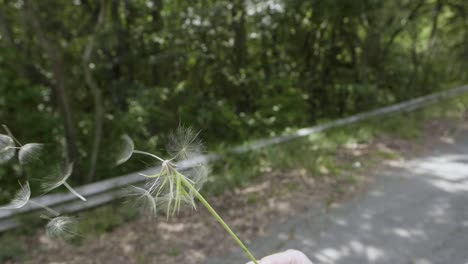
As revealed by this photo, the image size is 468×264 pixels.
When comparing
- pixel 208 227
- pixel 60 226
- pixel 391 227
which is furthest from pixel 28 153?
pixel 391 227

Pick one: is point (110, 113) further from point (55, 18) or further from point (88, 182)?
point (55, 18)

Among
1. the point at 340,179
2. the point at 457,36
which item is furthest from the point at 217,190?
the point at 457,36

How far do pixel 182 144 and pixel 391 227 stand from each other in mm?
3535

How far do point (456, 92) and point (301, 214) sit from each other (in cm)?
917

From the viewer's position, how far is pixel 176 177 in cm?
137

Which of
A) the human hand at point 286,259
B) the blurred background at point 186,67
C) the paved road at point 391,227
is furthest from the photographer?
the blurred background at point 186,67

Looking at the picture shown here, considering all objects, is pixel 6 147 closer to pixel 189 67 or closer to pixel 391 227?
pixel 391 227

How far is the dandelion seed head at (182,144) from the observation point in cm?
161

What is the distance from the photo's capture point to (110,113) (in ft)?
25.0

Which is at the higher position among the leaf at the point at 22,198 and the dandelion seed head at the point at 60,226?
the leaf at the point at 22,198

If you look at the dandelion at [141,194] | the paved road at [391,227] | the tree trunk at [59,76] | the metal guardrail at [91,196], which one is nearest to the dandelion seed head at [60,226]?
the dandelion at [141,194]

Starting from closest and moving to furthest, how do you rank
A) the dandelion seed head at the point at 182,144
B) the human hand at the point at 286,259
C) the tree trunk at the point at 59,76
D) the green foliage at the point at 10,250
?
1. the dandelion seed head at the point at 182,144
2. the human hand at the point at 286,259
3. the green foliage at the point at 10,250
4. the tree trunk at the point at 59,76

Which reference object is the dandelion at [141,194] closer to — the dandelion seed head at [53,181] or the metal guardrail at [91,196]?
the dandelion seed head at [53,181]

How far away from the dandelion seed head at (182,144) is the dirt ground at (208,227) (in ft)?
8.75
